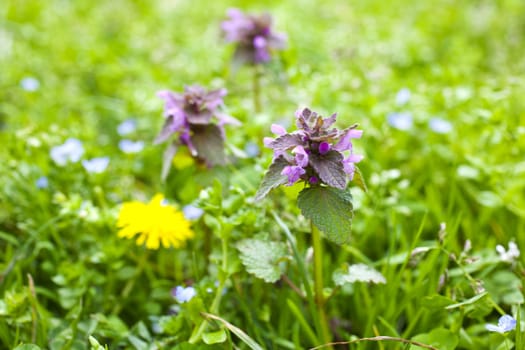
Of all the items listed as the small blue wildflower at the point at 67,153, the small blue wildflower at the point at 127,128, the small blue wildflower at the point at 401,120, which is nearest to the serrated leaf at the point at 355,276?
the small blue wildflower at the point at 401,120

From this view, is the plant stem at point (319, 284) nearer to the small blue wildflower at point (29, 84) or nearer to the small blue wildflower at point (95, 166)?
the small blue wildflower at point (95, 166)

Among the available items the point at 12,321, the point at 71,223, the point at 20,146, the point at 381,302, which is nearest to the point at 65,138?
the point at 20,146

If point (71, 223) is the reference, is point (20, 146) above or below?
above

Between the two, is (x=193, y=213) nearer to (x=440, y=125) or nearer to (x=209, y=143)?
(x=209, y=143)

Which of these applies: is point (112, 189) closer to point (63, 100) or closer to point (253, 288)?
point (253, 288)

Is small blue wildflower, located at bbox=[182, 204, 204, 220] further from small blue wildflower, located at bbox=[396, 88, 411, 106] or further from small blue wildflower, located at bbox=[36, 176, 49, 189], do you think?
small blue wildflower, located at bbox=[396, 88, 411, 106]

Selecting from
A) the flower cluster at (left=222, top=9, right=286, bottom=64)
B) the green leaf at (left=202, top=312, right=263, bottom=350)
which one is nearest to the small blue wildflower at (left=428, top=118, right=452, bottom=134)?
the flower cluster at (left=222, top=9, right=286, bottom=64)
